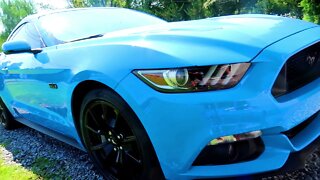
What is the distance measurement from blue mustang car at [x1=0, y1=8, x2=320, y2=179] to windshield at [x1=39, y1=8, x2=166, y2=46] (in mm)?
550

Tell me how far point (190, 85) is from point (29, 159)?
2384 mm

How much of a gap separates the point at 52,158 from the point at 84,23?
53.7 inches

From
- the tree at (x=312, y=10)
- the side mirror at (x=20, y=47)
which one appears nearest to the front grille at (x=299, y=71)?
the side mirror at (x=20, y=47)

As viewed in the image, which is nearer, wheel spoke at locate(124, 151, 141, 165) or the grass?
wheel spoke at locate(124, 151, 141, 165)

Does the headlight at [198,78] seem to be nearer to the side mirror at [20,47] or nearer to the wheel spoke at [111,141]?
the wheel spoke at [111,141]

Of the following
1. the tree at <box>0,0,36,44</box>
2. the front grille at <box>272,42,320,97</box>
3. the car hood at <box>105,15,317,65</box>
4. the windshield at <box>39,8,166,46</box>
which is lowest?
the tree at <box>0,0,36,44</box>

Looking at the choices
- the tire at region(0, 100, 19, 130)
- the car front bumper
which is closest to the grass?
the tire at region(0, 100, 19, 130)

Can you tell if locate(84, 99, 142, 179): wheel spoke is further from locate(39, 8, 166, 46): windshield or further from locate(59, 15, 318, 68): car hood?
locate(39, 8, 166, 46): windshield

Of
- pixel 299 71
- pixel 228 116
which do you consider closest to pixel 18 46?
pixel 228 116

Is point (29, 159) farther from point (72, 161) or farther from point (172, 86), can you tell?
point (172, 86)

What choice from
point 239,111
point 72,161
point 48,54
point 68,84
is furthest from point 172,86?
point 72,161

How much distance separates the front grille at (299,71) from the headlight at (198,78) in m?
0.24

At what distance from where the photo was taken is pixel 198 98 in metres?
1.88

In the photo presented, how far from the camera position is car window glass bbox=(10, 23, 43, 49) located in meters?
3.52
